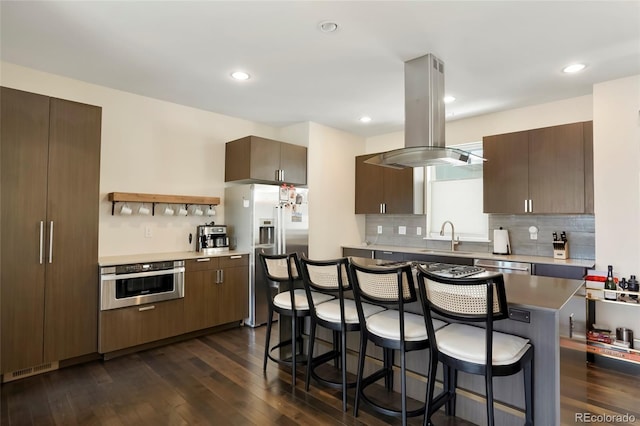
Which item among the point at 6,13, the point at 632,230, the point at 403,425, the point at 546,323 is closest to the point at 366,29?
the point at 546,323

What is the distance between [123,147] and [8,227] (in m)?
1.42

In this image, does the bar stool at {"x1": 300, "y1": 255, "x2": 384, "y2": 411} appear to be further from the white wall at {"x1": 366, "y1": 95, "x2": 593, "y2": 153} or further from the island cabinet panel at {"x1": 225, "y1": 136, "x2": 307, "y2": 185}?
the white wall at {"x1": 366, "y1": 95, "x2": 593, "y2": 153}

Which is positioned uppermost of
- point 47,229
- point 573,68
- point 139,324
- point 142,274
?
point 573,68

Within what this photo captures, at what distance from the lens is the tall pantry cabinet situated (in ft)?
9.10

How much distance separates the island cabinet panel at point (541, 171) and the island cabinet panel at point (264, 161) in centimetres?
241

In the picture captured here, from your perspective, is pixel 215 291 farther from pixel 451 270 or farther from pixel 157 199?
pixel 451 270

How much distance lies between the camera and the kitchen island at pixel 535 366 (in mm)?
1835

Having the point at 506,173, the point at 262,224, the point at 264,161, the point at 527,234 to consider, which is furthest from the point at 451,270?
the point at 264,161

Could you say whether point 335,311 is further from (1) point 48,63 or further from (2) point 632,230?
(1) point 48,63

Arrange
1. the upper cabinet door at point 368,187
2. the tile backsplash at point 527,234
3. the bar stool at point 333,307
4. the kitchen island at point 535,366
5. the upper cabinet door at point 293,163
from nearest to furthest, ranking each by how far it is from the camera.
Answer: the kitchen island at point 535,366
the bar stool at point 333,307
the tile backsplash at point 527,234
the upper cabinet door at point 293,163
the upper cabinet door at point 368,187

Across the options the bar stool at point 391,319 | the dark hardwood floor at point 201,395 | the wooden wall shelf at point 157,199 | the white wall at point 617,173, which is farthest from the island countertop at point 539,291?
the wooden wall shelf at point 157,199

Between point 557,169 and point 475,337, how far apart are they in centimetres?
273

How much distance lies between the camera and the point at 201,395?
8.62 feet

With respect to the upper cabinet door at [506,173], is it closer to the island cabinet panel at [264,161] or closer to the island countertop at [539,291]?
the island countertop at [539,291]
